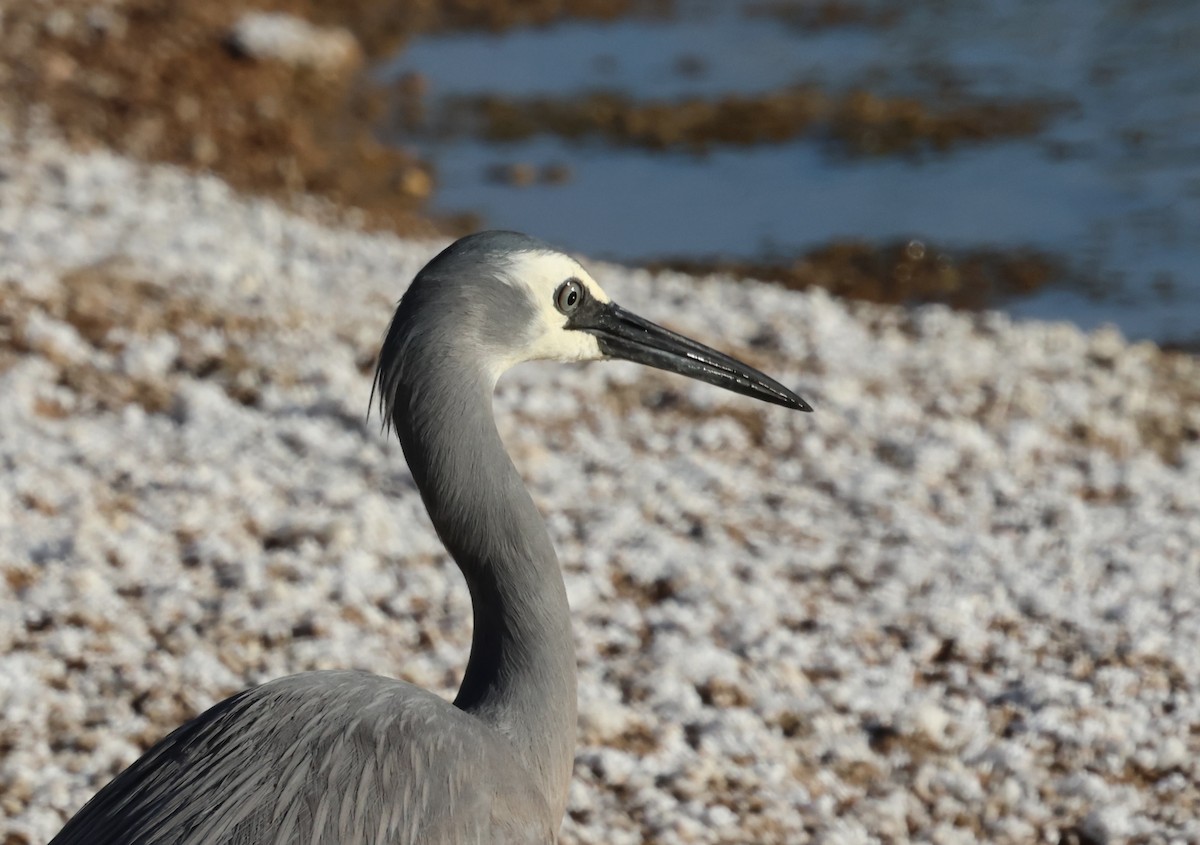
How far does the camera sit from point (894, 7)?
70.9 feet

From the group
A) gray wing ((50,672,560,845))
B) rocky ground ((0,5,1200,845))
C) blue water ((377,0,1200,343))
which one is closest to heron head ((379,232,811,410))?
gray wing ((50,672,560,845))

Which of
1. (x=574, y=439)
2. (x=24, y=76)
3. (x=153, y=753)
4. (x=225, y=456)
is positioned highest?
(x=24, y=76)

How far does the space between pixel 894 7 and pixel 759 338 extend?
536 inches

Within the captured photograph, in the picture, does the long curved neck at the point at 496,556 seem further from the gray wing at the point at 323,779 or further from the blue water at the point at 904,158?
the blue water at the point at 904,158

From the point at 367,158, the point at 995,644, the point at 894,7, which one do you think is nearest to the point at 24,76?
the point at 367,158

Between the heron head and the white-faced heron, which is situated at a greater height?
the heron head

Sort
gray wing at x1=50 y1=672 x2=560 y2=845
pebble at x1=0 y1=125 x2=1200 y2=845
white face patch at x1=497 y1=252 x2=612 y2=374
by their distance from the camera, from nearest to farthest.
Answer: gray wing at x1=50 y1=672 x2=560 y2=845, white face patch at x1=497 y1=252 x2=612 y2=374, pebble at x1=0 y1=125 x2=1200 y2=845

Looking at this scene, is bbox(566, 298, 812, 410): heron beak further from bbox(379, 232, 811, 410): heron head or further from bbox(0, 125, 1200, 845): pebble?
bbox(0, 125, 1200, 845): pebble

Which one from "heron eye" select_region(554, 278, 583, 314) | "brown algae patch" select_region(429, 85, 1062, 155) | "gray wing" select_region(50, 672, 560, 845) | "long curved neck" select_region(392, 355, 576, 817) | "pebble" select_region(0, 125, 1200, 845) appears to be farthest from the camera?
"brown algae patch" select_region(429, 85, 1062, 155)

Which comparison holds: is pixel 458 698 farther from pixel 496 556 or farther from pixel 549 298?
pixel 549 298

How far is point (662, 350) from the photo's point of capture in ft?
14.4

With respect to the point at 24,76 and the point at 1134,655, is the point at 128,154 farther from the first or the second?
the point at 1134,655

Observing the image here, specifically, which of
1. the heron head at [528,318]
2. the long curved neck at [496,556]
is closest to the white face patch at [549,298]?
the heron head at [528,318]

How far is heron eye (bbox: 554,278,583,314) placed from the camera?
4.17 m
